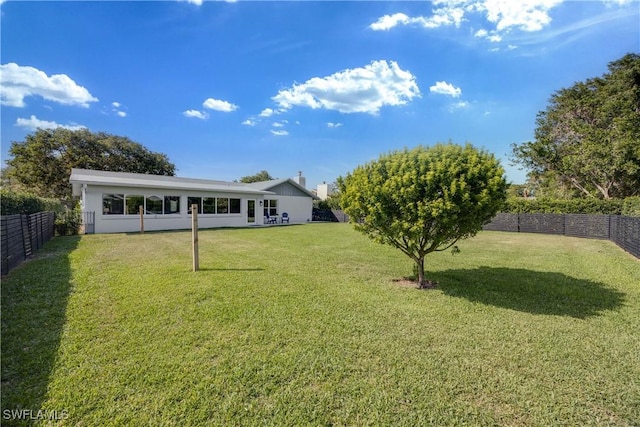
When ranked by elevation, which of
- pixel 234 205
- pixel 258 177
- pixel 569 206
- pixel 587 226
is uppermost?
pixel 258 177

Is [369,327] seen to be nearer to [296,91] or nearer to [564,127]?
[296,91]

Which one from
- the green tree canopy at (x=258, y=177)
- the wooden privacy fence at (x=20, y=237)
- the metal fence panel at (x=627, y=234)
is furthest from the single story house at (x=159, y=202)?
the green tree canopy at (x=258, y=177)

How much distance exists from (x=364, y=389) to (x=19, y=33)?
11726mm

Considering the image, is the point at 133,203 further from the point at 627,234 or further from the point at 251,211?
the point at 627,234

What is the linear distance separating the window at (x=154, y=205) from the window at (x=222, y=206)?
345cm

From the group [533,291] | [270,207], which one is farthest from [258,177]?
[533,291]

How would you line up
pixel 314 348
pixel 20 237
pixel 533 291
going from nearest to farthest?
pixel 314 348 < pixel 533 291 < pixel 20 237

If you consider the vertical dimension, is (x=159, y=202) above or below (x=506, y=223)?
above

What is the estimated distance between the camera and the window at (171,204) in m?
16.2

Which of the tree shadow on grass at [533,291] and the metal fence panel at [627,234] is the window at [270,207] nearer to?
the tree shadow on grass at [533,291]

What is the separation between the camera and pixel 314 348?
10.6 feet

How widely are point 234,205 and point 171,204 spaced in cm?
410

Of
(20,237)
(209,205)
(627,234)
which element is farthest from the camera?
(209,205)

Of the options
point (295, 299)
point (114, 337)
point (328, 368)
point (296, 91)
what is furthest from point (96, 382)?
point (296, 91)
